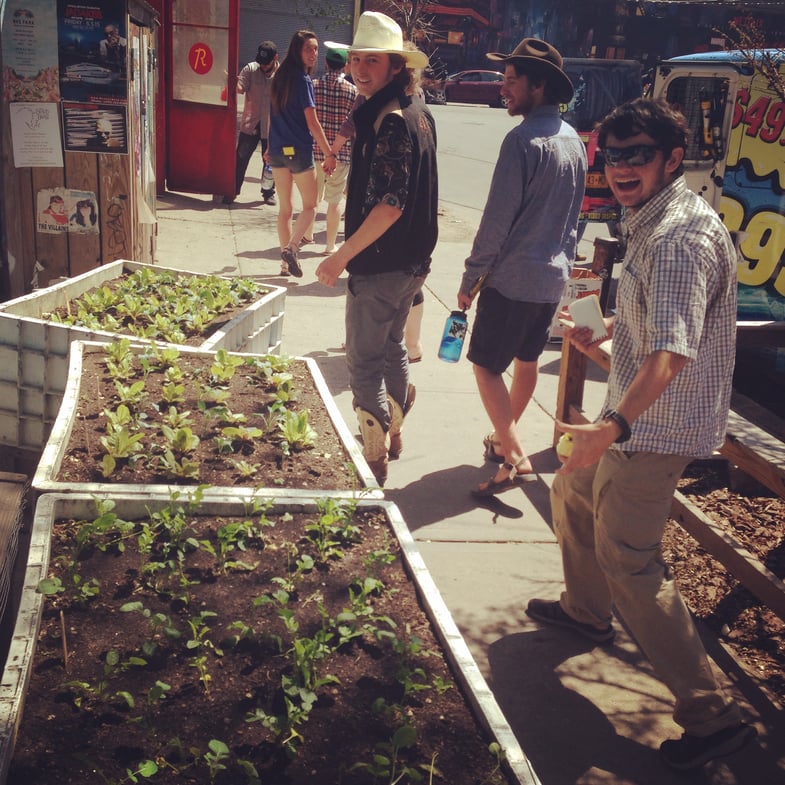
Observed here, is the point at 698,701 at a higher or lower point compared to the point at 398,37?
lower

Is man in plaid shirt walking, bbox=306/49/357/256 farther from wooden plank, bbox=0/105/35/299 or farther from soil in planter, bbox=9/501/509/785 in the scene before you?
soil in planter, bbox=9/501/509/785

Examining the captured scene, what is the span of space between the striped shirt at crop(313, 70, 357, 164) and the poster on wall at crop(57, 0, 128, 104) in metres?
3.54

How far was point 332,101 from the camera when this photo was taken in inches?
387

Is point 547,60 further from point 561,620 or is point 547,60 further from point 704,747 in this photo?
point 704,747

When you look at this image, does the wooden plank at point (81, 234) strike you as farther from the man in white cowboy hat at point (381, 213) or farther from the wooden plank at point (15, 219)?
the man in white cowboy hat at point (381, 213)

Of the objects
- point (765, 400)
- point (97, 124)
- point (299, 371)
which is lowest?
point (765, 400)

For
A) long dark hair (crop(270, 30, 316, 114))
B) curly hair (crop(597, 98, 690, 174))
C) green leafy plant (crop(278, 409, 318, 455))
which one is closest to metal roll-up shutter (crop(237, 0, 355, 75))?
long dark hair (crop(270, 30, 316, 114))

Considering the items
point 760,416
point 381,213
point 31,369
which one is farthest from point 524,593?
point 760,416

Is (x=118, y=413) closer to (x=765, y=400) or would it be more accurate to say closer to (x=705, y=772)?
(x=705, y=772)

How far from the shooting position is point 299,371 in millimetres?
4691

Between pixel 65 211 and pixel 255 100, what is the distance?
5.94m

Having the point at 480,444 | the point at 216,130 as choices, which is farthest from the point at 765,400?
the point at 216,130

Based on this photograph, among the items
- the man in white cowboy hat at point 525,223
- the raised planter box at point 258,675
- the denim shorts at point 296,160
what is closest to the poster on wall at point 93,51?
the denim shorts at point 296,160

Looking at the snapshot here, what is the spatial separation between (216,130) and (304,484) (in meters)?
9.74
